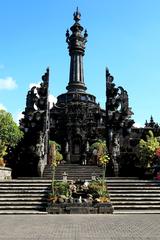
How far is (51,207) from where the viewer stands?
1961 centimetres

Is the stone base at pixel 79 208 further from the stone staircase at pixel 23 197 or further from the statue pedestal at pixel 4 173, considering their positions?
the statue pedestal at pixel 4 173

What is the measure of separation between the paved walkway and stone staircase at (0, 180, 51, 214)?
3.49 meters

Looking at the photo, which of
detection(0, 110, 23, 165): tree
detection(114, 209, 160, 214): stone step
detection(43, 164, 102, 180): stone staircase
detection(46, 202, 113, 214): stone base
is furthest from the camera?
detection(0, 110, 23, 165): tree

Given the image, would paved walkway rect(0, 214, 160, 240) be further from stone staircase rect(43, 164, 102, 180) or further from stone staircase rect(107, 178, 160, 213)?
stone staircase rect(43, 164, 102, 180)

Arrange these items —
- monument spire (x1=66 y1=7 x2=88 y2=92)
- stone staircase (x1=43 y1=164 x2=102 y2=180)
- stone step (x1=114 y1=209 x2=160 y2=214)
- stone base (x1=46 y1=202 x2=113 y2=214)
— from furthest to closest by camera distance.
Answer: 1. monument spire (x1=66 y1=7 x2=88 y2=92)
2. stone staircase (x1=43 y1=164 x2=102 y2=180)
3. stone base (x1=46 y1=202 x2=113 y2=214)
4. stone step (x1=114 y1=209 x2=160 y2=214)

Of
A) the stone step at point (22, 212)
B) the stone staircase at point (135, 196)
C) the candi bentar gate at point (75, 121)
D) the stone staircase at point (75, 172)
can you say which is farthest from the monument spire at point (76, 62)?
the stone step at point (22, 212)

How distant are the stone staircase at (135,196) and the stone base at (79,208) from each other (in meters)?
0.69

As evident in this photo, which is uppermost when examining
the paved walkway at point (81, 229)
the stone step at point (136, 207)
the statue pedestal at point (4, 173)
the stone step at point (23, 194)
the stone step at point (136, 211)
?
the statue pedestal at point (4, 173)

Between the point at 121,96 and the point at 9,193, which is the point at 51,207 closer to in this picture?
the point at 9,193

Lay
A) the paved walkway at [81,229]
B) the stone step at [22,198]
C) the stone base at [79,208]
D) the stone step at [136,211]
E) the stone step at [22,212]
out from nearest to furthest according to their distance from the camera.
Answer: the paved walkway at [81,229] < the stone step at [22,212] < the stone step at [136,211] < the stone base at [79,208] < the stone step at [22,198]

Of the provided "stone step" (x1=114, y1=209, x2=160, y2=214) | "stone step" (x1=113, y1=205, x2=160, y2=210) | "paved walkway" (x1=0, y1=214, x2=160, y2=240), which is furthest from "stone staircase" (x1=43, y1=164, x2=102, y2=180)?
"paved walkway" (x1=0, y1=214, x2=160, y2=240)

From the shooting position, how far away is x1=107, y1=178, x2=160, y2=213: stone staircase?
20.5m

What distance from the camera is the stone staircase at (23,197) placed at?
2005 cm

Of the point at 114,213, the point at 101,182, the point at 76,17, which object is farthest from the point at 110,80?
the point at 76,17
